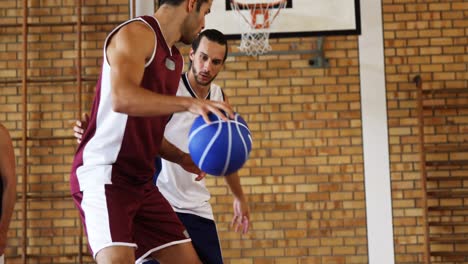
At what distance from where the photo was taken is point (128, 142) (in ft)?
9.36

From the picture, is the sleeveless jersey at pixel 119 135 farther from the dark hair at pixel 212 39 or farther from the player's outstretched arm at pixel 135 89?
the dark hair at pixel 212 39

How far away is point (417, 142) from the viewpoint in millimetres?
6684

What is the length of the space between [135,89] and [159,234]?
92cm

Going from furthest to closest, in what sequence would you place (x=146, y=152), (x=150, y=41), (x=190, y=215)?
(x=190, y=215) < (x=146, y=152) < (x=150, y=41)

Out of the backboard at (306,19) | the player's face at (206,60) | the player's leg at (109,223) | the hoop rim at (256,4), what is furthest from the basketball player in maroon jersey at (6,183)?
the hoop rim at (256,4)

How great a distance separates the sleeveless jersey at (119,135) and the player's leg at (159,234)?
183 millimetres

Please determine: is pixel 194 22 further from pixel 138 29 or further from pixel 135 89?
pixel 135 89

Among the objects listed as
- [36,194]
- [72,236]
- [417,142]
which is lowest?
[72,236]

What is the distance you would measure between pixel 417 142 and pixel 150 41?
4.56 m

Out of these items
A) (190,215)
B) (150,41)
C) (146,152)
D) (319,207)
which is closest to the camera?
(150,41)

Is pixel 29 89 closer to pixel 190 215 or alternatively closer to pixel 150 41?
pixel 190 215

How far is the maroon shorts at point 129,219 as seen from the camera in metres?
2.79

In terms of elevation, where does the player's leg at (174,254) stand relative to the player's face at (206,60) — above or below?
below

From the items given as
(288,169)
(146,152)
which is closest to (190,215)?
(146,152)
